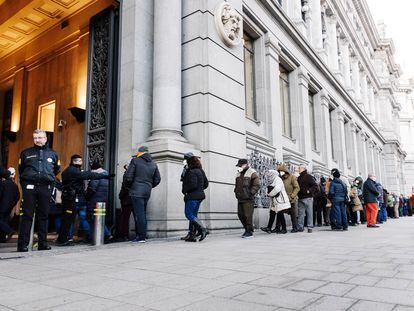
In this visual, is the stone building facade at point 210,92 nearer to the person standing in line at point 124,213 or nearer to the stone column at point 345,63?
the person standing in line at point 124,213

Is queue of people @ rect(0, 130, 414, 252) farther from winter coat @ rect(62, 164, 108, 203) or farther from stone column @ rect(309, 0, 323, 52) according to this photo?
stone column @ rect(309, 0, 323, 52)

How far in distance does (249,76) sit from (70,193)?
27.4 ft

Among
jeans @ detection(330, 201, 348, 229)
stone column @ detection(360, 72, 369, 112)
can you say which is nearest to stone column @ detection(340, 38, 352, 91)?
stone column @ detection(360, 72, 369, 112)

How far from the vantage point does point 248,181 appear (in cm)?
864

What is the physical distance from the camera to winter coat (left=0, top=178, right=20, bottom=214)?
332 inches

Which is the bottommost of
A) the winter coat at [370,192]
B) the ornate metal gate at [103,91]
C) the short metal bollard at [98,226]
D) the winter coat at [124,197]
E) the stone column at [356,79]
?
the short metal bollard at [98,226]

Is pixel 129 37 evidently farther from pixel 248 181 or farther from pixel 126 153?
pixel 248 181

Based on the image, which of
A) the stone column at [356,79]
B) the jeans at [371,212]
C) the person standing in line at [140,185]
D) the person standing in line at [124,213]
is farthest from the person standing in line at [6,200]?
the stone column at [356,79]

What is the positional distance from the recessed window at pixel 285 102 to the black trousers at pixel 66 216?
1053cm

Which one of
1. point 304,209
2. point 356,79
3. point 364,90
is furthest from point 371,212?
point 364,90

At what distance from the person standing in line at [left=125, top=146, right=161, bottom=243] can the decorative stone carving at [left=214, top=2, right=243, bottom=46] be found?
4529 millimetres

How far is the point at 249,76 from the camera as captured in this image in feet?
45.9

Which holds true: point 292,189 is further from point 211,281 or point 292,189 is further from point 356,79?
point 356,79

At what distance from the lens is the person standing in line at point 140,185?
7.32 m
